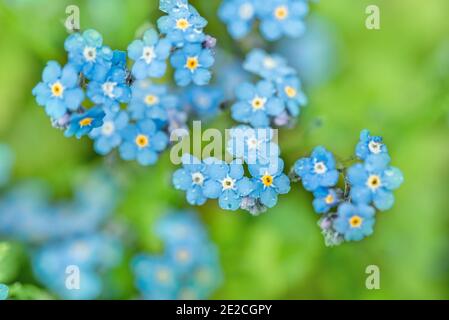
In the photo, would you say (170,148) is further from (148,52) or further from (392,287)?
(392,287)

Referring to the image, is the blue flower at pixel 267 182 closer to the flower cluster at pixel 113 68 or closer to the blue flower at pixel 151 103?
the flower cluster at pixel 113 68

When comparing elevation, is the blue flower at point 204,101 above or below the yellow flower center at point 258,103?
above

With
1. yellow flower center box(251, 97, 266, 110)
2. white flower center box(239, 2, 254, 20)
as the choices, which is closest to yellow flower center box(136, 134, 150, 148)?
yellow flower center box(251, 97, 266, 110)

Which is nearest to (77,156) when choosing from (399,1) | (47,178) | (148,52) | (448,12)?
(47,178)

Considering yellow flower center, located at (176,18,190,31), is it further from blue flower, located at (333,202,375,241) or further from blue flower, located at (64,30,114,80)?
blue flower, located at (333,202,375,241)

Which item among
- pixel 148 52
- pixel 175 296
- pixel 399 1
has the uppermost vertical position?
pixel 399 1

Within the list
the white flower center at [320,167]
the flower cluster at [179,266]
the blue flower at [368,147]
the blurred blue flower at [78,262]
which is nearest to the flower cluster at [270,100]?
the white flower center at [320,167]

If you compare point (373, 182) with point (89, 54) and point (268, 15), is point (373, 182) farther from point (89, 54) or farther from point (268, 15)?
point (89, 54)
